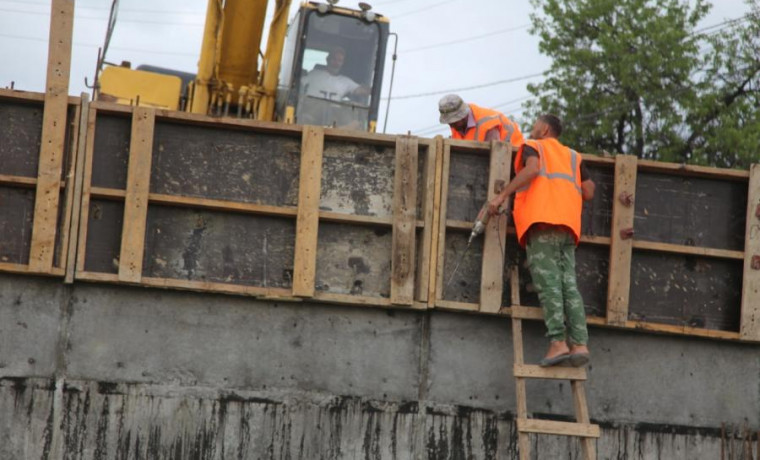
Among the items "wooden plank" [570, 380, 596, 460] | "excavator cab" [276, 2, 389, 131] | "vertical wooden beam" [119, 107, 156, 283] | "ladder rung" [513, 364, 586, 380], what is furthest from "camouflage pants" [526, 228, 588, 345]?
"excavator cab" [276, 2, 389, 131]

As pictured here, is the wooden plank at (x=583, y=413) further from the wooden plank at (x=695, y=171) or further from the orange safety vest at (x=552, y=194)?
the wooden plank at (x=695, y=171)

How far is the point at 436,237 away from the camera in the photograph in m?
9.30

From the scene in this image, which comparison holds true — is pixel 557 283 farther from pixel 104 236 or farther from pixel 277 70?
pixel 277 70

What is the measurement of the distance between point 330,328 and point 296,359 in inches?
13.9

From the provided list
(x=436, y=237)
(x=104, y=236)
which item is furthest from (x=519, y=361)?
(x=104, y=236)

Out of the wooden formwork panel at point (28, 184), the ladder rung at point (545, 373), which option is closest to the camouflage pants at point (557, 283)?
the ladder rung at point (545, 373)

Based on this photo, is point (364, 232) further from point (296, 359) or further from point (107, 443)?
point (107, 443)

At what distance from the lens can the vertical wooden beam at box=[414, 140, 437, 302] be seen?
30.3ft

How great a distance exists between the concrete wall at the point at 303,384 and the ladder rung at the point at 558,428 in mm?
377

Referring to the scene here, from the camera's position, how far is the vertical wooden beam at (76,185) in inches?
350

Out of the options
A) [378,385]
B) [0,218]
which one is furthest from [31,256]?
[378,385]

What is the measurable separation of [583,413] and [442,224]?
5.87 feet

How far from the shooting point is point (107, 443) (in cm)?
881

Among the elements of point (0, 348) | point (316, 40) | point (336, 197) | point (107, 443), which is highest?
point (316, 40)
